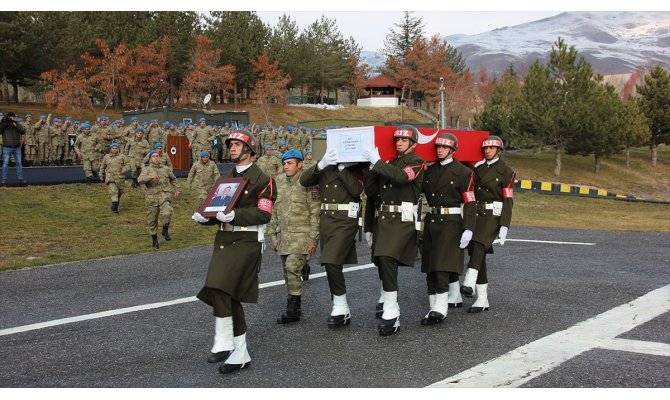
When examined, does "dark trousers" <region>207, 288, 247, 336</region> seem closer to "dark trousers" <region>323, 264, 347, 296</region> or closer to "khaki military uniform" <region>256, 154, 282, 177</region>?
"dark trousers" <region>323, 264, 347, 296</region>

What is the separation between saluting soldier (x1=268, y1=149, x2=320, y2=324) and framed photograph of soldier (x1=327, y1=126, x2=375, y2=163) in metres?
0.82

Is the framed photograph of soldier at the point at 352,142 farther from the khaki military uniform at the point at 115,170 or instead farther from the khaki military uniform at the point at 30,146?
the khaki military uniform at the point at 30,146

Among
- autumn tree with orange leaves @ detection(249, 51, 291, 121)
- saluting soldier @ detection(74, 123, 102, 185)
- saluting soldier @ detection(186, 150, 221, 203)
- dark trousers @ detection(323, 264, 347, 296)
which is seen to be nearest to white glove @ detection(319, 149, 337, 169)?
dark trousers @ detection(323, 264, 347, 296)

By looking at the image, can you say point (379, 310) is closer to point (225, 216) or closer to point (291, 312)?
point (291, 312)

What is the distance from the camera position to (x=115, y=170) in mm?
18391

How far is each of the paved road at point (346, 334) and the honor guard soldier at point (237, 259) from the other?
27cm

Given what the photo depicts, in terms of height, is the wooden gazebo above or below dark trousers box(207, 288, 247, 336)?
above

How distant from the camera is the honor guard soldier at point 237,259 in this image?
6004mm

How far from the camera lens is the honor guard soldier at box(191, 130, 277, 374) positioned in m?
6.00

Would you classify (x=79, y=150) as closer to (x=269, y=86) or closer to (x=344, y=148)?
(x=344, y=148)

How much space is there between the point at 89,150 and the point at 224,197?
17.2 m

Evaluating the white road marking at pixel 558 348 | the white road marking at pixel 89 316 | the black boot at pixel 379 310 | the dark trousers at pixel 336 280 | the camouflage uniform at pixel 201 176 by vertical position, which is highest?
the camouflage uniform at pixel 201 176

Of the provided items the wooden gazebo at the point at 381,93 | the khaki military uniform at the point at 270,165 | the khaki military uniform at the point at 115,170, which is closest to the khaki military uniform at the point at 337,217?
the khaki military uniform at the point at 270,165
